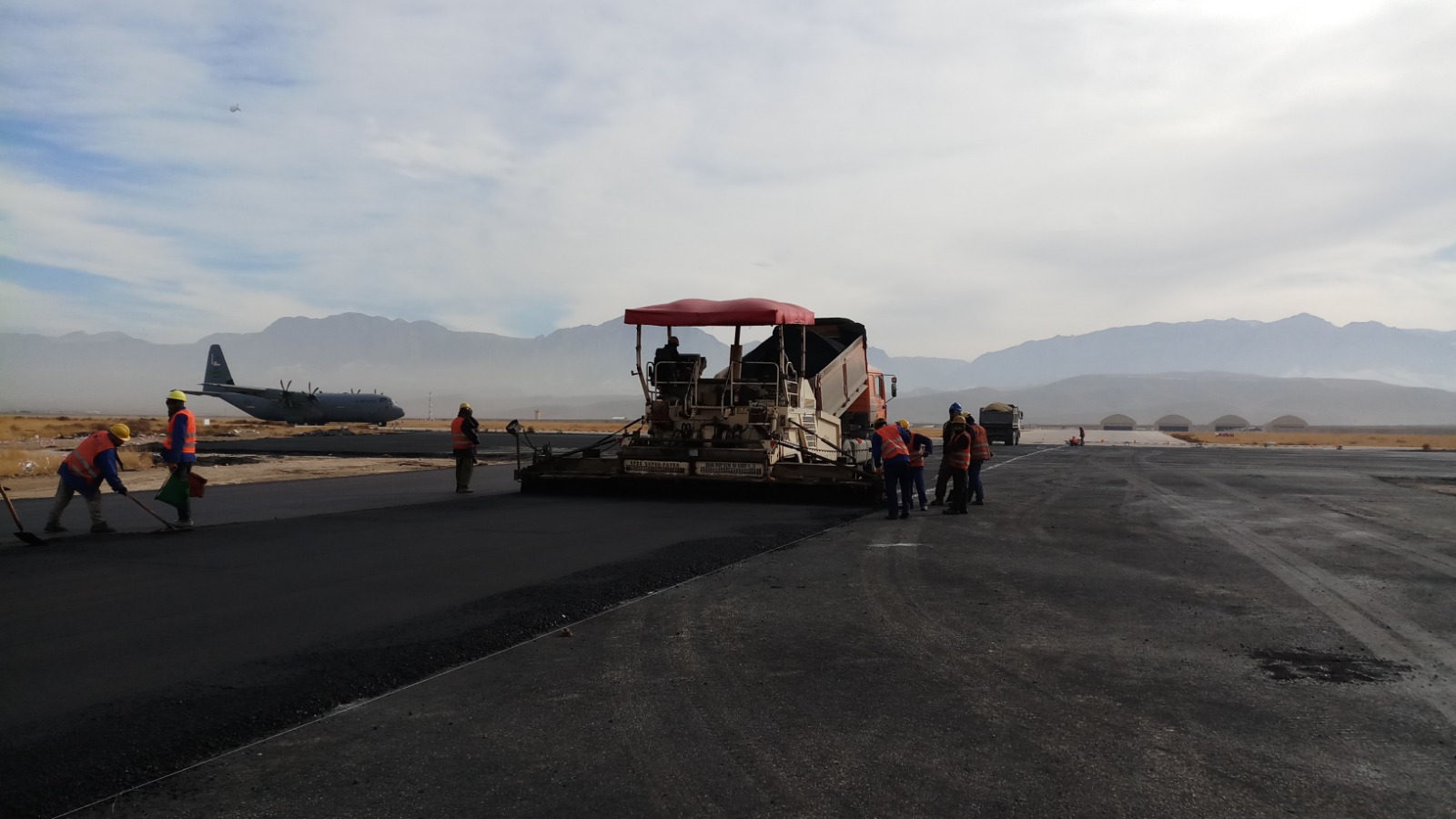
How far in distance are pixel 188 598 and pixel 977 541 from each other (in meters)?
8.22

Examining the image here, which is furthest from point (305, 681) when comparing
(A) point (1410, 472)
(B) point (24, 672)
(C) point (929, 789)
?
(A) point (1410, 472)

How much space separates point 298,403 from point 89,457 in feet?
199

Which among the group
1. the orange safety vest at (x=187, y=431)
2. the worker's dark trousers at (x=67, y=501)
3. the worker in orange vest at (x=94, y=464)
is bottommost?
the worker's dark trousers at (x=67, y=501)

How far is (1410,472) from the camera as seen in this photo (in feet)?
91.6

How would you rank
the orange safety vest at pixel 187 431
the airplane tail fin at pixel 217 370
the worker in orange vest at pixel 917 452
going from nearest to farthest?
the orange safety vest at pixel 187 431 < the worker in orange vest at pixel 917 452 < the airplane tail fin at pixel 217 370

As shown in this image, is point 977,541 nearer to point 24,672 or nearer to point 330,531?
point 330,531

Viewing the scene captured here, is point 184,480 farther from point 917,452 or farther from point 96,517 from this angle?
point 917,452

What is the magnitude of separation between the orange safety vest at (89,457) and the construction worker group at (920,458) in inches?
391

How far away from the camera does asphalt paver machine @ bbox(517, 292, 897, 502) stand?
14.9 m

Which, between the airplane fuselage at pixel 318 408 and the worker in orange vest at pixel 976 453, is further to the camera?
the airplane fuselage at pixel 318 408

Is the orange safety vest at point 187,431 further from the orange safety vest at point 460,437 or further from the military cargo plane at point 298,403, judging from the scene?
the military cargo plane at point 298,403

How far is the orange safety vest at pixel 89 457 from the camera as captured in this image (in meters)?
10.4

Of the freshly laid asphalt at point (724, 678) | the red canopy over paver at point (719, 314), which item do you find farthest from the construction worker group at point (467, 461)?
the red canopy over paver at point (719, 314)

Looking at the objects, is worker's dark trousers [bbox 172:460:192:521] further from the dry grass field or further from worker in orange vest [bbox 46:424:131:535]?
the dry grass field
